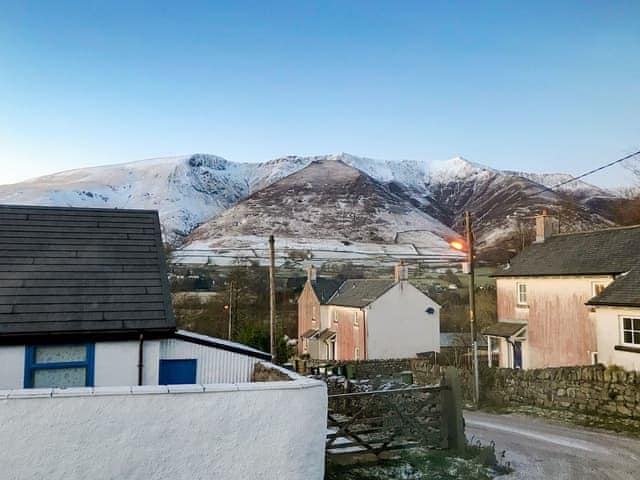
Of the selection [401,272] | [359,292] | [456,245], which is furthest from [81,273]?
[359,292]

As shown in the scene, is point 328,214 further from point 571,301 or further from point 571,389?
point 571,389

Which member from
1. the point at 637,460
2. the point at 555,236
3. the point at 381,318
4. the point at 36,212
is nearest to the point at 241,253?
the point at 381,318

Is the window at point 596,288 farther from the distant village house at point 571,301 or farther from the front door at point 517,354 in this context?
the front door at point 517,354

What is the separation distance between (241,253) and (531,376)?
183 ft

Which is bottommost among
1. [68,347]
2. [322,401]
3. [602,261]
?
[322,401]

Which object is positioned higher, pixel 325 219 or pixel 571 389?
pixel 325 219

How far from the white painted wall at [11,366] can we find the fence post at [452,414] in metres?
9.00

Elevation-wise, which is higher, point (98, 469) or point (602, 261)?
point (602, 261)

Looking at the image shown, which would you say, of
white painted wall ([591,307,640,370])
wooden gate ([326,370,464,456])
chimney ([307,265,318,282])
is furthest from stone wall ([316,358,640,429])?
chimney ([307,265,318,282])

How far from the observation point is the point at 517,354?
2859 cm

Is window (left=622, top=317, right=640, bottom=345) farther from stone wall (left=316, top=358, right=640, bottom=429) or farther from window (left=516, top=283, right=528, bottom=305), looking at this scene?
window (left=516, top=283, right=528, bottom=305)

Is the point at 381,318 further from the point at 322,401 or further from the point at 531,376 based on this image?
the point at 322,401

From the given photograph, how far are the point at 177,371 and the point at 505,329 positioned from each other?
22296 mm

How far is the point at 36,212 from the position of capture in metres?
13.2
